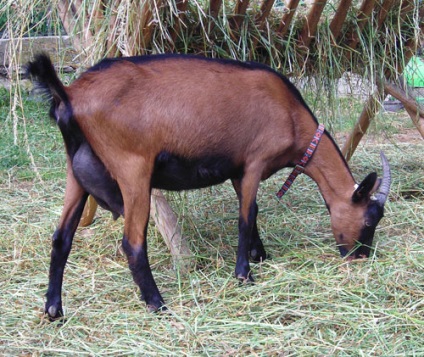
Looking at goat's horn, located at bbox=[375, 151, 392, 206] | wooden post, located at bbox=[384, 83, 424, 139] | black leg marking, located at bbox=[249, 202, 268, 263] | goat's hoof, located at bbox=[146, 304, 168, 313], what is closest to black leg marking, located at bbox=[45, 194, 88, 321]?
goat's hoof, located at bbox=[146, 304, 168, 313]

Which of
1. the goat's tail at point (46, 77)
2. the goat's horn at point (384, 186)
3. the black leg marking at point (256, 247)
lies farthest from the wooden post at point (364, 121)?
the goat's tail at point (46, 77)

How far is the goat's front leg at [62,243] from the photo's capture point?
13.7 feet

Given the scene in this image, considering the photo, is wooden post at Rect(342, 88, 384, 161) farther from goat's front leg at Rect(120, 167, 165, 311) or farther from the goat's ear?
goat's front leg at Rect(120, 167, 165, 311)

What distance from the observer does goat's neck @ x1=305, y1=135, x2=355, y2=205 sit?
4945mm

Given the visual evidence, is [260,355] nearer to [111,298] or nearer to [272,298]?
[272,298]

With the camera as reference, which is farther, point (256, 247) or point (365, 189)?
point (256, 247)

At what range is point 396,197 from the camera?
648 centimetres

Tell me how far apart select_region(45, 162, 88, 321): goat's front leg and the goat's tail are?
1.64 ft

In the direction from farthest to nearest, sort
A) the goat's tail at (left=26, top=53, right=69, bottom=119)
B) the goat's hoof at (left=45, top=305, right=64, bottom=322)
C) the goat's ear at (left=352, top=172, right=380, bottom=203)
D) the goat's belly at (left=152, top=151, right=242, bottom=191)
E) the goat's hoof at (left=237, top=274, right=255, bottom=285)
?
1. the goat's ear at (left=352, top=172, right=380, bottom=203)
2. the goat's hoof at (left=237, top=274, right=255, bottom=285)
3. the goat's belly at (left=152, top=151, right=242, bottom=191)
4. the goat's hoof at (left=45, top=305, right=64, bottom=322)
5. the goat's tail at (left=26, top=53, right=69, bottom=119)

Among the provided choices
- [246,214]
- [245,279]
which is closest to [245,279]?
[245,279]

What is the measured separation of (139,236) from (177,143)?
2.02 feet

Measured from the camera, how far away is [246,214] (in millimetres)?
4707

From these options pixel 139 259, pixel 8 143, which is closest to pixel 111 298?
pixel 139 259

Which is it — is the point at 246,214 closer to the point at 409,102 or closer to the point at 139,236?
the point at 139,236
